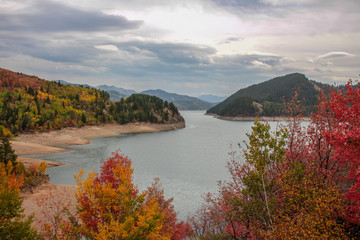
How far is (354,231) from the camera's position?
11.1 m

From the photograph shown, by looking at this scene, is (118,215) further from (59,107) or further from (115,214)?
(59,107)

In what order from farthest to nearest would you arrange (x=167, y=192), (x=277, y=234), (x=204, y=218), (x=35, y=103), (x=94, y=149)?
(x=35, y=103) < (x=94, y=149) < (x=167, y=192) < (x=204, y=218) < (x=277, y=234)

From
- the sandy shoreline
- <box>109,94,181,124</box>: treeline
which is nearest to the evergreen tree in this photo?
the sandy shoreline

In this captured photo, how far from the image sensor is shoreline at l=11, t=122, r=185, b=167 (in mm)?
67000

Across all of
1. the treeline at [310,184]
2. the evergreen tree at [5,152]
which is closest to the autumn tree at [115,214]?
the treeline at [310,184]

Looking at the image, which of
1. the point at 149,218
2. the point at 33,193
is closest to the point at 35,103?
the point at 33,193

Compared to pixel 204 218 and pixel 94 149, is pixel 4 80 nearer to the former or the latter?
pixel 94 149

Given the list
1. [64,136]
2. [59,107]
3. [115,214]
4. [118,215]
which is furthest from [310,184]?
[59,107]

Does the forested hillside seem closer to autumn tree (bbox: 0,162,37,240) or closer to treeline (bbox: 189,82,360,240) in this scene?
autumn tree (bbox: 0,162,37,240)

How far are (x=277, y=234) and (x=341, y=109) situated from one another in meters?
6.45

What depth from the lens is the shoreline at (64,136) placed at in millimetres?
67000

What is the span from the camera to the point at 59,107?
115 m

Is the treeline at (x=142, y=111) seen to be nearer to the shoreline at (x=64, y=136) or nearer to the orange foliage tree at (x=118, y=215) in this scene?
the shoreline at (x=64, y=136)

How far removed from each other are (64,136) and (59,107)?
2796 centimetres
